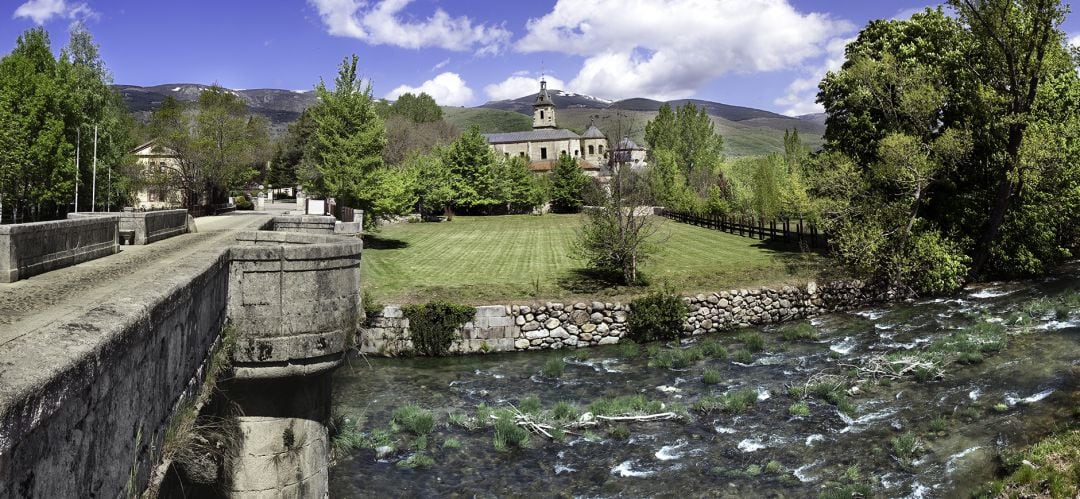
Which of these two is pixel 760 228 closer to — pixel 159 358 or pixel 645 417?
pixel 645 417

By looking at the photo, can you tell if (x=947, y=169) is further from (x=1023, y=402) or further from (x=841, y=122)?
(x=1023, y=402)

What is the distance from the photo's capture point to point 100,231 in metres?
10.5

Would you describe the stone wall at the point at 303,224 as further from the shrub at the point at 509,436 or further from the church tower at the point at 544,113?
the church tower at the point at 544,113

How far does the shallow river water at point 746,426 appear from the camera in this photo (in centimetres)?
1191

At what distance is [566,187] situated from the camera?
255ft

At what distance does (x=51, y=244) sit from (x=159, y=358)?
5.35 meters

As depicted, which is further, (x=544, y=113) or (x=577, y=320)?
(x=544, y=113)

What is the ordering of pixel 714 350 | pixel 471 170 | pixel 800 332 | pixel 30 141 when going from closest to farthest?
pixel 714 350, pixel 800 332, pixel 30 141, pixel 471 170

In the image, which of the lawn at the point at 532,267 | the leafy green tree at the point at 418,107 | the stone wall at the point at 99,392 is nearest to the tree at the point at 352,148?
the lawn at the point at 532,267

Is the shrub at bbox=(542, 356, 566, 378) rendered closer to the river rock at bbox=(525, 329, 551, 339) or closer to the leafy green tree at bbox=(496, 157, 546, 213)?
the river rock at bbox=(525, 329, 551, 339)

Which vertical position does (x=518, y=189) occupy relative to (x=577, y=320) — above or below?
above

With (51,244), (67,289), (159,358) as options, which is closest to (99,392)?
(159,358)

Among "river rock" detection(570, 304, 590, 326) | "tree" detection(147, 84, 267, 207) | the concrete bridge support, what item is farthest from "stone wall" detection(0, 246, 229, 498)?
"tree" detection(147, 84, 267, 207)

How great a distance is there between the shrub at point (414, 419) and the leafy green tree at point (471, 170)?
5349 centimetres
